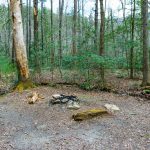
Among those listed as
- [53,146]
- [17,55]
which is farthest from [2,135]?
[17,55]

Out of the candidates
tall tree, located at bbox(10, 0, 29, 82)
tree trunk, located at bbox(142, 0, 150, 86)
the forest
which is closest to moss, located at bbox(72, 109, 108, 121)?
the forest

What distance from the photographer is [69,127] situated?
25.9 feet

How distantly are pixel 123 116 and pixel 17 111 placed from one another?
3.14 metres

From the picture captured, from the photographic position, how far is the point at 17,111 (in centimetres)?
949

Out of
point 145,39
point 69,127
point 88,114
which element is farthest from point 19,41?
Answer: point 69,127

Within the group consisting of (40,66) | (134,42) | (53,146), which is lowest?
(53,146)

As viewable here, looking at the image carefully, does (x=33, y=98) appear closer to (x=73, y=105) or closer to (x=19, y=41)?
(x=73, y=105)

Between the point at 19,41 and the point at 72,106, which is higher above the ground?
the point at 19,41

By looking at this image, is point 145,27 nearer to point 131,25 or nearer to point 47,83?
point 47,83

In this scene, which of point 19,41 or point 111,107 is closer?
point 111,107

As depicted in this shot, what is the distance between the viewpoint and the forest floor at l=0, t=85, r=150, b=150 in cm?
684

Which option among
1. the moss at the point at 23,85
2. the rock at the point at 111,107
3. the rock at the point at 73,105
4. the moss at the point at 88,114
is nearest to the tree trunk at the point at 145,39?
the rock at the point at 111,107

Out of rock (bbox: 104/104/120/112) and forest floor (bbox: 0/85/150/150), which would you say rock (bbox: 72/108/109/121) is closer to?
forest floor (bbox: 0/85/150/150)

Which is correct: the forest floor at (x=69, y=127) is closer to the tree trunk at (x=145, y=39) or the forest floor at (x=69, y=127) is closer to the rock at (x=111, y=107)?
the rock at (x=111, y=107)
